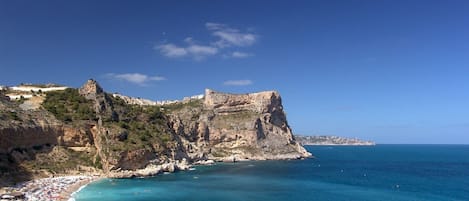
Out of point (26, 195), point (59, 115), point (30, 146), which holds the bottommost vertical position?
point (26, 195)

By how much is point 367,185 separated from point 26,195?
1873 inches

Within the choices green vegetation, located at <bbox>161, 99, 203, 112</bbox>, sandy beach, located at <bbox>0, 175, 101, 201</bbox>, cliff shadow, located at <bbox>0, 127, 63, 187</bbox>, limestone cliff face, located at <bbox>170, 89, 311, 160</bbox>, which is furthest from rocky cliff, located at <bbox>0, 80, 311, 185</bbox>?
sandy beach, located at <bbox>0, 175, 101, 201</bbox>

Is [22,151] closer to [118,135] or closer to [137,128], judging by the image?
[118,135]

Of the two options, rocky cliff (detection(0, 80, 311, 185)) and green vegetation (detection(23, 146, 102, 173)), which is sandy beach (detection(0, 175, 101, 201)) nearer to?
green vegetation (detection(23, 146, 102, 173))

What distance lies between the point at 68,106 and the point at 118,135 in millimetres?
13210

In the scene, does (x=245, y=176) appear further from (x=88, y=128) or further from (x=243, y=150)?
(x=243, y=150)

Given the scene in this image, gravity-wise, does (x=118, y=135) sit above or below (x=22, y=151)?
above

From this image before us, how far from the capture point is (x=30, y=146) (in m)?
63.1

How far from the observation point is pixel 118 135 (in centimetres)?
7306

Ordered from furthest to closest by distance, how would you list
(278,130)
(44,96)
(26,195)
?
(278,130), (44,96), (26,195)

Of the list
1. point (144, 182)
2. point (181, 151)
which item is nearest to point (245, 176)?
point (144, 182)

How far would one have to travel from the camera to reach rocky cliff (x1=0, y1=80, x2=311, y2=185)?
205 feet

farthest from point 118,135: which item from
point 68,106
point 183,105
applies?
point 183,105

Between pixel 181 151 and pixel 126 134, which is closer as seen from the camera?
pixel 126 134
